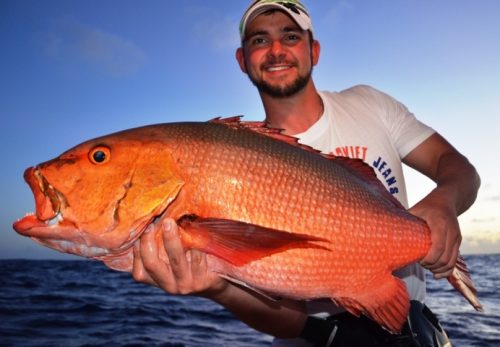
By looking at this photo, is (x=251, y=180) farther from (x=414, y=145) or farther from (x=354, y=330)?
(x=414, y=145)

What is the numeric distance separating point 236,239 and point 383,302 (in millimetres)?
906

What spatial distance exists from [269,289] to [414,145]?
209cm

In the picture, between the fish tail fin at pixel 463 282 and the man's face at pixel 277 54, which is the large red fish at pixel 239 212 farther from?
the man's face at pixel 277 54

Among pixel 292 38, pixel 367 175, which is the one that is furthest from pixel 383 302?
pixel 292 38

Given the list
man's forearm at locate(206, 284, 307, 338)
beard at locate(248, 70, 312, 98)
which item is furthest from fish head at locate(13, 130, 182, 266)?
beard at locate(248, 70, 312, 98)

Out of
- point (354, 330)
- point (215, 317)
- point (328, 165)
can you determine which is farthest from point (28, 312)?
point (328, 165)

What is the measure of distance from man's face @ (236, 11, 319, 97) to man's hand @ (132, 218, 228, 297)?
1.91 metres

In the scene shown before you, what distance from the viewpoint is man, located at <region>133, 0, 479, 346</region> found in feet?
8.79

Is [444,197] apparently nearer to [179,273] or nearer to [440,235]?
[440,235]

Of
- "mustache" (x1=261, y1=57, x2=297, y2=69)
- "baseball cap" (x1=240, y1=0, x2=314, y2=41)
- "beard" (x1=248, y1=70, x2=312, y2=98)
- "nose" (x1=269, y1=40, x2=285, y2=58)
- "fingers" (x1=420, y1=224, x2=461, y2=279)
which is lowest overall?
"fingers" (x1=420, y1=224, x2=461, y2=279)

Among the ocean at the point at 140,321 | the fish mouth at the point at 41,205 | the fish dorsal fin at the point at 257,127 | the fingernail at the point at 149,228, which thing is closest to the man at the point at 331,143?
the fingernail at the point at 149,228

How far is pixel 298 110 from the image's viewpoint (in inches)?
141

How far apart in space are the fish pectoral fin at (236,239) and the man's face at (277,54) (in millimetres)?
1910

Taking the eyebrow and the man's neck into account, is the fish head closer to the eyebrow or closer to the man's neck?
the man's neck
